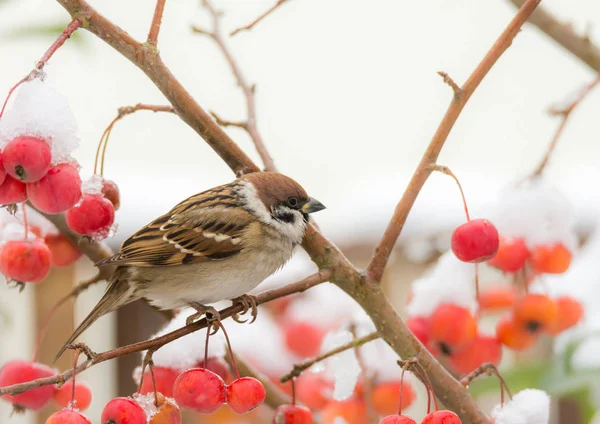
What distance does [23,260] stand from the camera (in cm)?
136

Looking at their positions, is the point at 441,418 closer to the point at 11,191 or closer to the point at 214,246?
the point at 11,191

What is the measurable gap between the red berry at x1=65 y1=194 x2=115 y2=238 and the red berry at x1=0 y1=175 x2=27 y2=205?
0.20m

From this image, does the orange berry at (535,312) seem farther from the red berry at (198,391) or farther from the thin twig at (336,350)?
the red berry at (198,391)

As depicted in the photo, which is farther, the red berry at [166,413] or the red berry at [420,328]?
the red berry at [420,328]

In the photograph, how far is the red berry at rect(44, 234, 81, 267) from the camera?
1.61 metres

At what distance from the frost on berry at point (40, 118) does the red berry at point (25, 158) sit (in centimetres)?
2

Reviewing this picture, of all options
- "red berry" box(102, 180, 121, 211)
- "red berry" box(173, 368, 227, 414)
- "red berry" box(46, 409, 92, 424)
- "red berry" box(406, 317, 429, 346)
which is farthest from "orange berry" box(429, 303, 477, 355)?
"red berry" box(46, 409, 92, 424)

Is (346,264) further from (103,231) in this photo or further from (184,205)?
(184,205)

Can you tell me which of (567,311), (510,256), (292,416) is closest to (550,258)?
(510,256)

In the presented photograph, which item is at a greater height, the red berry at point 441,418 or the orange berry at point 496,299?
the orange berry at point 496,299

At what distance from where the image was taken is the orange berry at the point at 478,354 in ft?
5.35

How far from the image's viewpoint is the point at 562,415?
12.1 feet

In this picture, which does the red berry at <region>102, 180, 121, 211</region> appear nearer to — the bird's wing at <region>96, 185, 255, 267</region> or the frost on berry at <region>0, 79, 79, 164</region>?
the bird's wing at <region>96, 185, 255, 267</region>

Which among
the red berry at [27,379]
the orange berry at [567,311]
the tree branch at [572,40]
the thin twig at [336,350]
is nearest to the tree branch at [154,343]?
the thin twig at [336,350]
